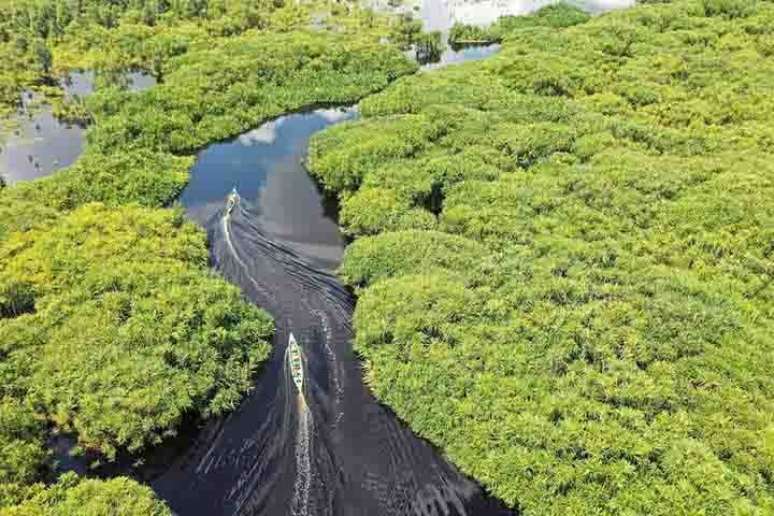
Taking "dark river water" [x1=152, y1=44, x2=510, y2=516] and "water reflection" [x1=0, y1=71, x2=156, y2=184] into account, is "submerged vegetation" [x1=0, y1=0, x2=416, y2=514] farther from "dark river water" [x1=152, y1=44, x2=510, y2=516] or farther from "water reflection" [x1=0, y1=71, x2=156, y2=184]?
"water reflection" [x1=0, y1=71, x2=156, y2=184]

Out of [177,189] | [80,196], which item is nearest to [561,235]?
[177,189]

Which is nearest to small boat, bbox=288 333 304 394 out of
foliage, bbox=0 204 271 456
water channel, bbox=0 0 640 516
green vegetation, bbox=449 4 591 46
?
water channel, bbox=0 0 640 516

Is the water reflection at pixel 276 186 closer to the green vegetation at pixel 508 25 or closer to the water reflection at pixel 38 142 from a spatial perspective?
the water reflection at pixel 38 142

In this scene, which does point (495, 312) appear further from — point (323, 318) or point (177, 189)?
point (177, 189)

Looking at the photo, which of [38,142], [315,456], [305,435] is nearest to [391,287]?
[305,435]

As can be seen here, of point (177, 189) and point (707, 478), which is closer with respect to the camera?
point (707, 478)

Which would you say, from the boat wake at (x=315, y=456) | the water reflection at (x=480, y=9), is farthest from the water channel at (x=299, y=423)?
the water reflection at (x=480, y=9)

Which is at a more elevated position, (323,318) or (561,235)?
(561,235)

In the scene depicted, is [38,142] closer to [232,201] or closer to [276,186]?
[232,201]

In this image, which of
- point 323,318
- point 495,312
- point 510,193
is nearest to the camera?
point 495,312
